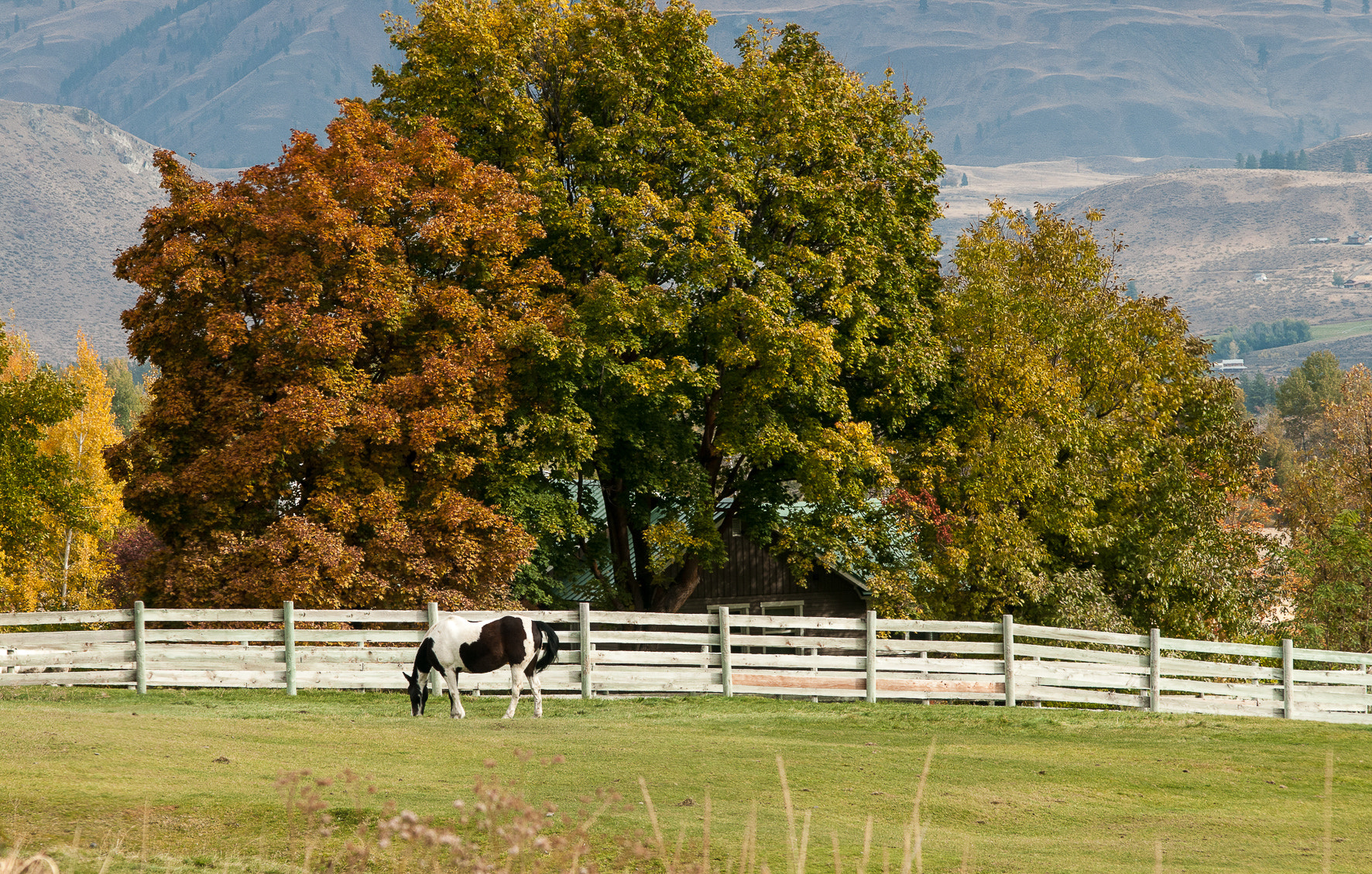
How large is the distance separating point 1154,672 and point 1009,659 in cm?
247

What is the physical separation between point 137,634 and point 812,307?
1457cm

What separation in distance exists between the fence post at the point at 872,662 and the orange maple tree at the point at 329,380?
6413 mm

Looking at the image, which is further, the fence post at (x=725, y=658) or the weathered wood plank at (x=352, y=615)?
the fence post at (x=725, y=658)

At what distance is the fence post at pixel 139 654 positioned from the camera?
742 inches

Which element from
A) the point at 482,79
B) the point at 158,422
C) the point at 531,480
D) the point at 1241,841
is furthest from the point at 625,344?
the point at 1241,841

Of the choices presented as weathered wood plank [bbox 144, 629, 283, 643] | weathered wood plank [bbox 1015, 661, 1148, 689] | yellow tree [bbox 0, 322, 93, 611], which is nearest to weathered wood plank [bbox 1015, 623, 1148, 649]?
weathered wood plank [bbox 1015, 661, 1148, 689]

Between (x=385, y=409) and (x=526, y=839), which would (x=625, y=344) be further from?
(x=526, y=839)

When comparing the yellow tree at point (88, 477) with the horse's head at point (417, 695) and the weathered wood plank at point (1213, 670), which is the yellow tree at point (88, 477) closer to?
the horse's head at point (417, 695)

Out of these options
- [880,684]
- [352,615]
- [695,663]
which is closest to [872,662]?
[880,684]

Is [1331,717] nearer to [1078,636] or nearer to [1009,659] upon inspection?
[1078,636]

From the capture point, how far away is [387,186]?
72.5 ft

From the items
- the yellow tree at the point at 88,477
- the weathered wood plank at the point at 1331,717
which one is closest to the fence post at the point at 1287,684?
the weathered wood plank at the point at 1331,717

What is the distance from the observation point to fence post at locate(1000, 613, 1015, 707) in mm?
19828

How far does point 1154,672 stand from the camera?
2008 cm
